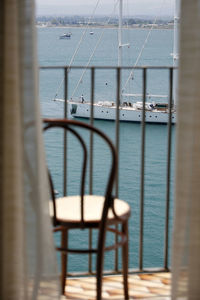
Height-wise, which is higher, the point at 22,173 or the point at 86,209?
the point at 22,173

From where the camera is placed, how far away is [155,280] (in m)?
2.71

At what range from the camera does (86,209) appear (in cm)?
230

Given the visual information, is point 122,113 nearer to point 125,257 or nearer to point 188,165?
point 125,257

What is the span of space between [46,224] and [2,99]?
0.49 m

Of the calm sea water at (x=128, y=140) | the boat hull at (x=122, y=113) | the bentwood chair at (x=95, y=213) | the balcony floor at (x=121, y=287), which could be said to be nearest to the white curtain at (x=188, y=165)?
the bentwood chair at (x=95, y=213)

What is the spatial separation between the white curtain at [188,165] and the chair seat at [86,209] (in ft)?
1.03

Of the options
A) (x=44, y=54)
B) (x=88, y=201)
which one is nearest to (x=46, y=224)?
(x=88, y=201)

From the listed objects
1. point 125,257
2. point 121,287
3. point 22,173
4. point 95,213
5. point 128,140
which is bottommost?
point 128,140

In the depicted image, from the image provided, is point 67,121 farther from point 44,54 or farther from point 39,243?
point 44,54

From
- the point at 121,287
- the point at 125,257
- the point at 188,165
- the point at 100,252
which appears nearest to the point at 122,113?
the point at 121,287

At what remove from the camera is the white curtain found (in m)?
1.88

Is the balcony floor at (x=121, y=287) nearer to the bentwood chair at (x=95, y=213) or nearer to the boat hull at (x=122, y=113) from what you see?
the bentwood chair at (x=95, y=213)

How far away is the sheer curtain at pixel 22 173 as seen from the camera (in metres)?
1.87

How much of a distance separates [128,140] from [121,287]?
2493cm
